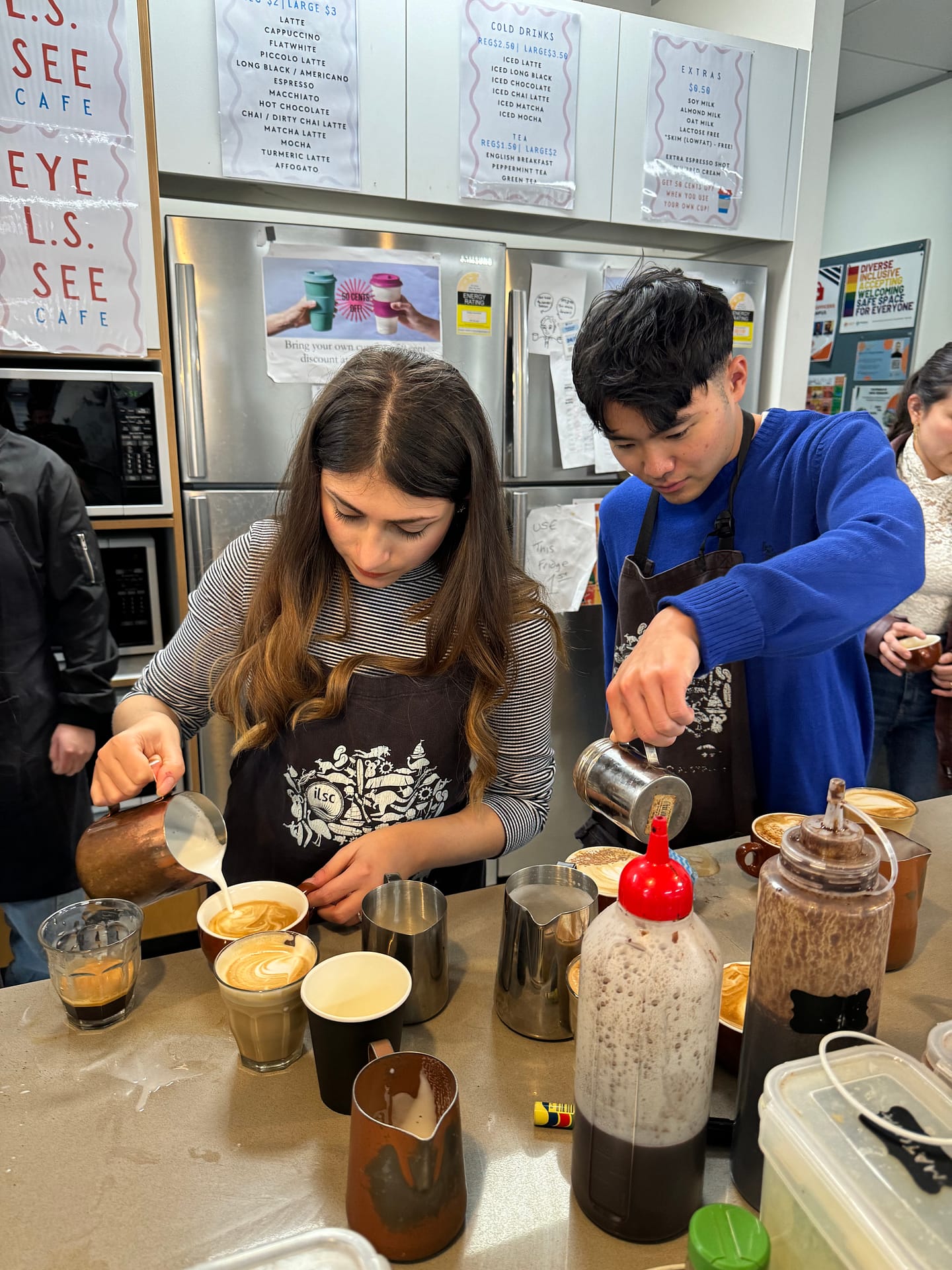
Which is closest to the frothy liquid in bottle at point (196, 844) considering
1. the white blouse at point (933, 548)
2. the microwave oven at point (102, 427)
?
the microwave oven at point (102, 427)

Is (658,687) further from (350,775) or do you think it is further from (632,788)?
(350,775)

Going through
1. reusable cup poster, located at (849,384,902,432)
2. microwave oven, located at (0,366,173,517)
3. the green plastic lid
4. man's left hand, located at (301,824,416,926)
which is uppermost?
reusable cup poster, located at (849,384,902,432)

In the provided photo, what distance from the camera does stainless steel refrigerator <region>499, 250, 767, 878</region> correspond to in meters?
2.56

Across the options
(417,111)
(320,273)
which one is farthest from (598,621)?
(417,111)

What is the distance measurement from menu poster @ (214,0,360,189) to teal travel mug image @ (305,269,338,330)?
0.24m

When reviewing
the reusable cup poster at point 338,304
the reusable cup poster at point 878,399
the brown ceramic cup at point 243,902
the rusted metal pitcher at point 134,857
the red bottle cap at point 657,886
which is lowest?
the brown ceramic cup at point 243,902

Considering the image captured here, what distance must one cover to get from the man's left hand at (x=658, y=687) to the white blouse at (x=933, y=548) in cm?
172

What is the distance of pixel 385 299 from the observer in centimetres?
235

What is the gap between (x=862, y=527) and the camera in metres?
1.11

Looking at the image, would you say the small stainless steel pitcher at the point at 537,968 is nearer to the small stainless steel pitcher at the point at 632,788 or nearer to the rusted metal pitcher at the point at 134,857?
the small stainless steel pitcher at the point at 632,788

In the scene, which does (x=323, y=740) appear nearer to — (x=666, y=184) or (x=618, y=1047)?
(x=618, y=1047)

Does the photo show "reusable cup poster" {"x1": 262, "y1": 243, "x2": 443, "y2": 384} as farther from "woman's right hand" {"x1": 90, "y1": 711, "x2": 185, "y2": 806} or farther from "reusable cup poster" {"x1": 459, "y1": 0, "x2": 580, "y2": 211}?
"woman's right hand" {"x1": 90, "y1": 711, "x2": 185, "y2": 806}

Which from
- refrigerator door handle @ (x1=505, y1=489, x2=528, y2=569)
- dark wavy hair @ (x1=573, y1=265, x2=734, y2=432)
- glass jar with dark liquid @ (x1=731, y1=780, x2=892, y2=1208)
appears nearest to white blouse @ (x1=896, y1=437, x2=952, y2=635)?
refrigerator door handle @ (x1=505, y1=489, x2=528, y2=569)

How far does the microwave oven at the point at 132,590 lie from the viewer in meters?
2.19
